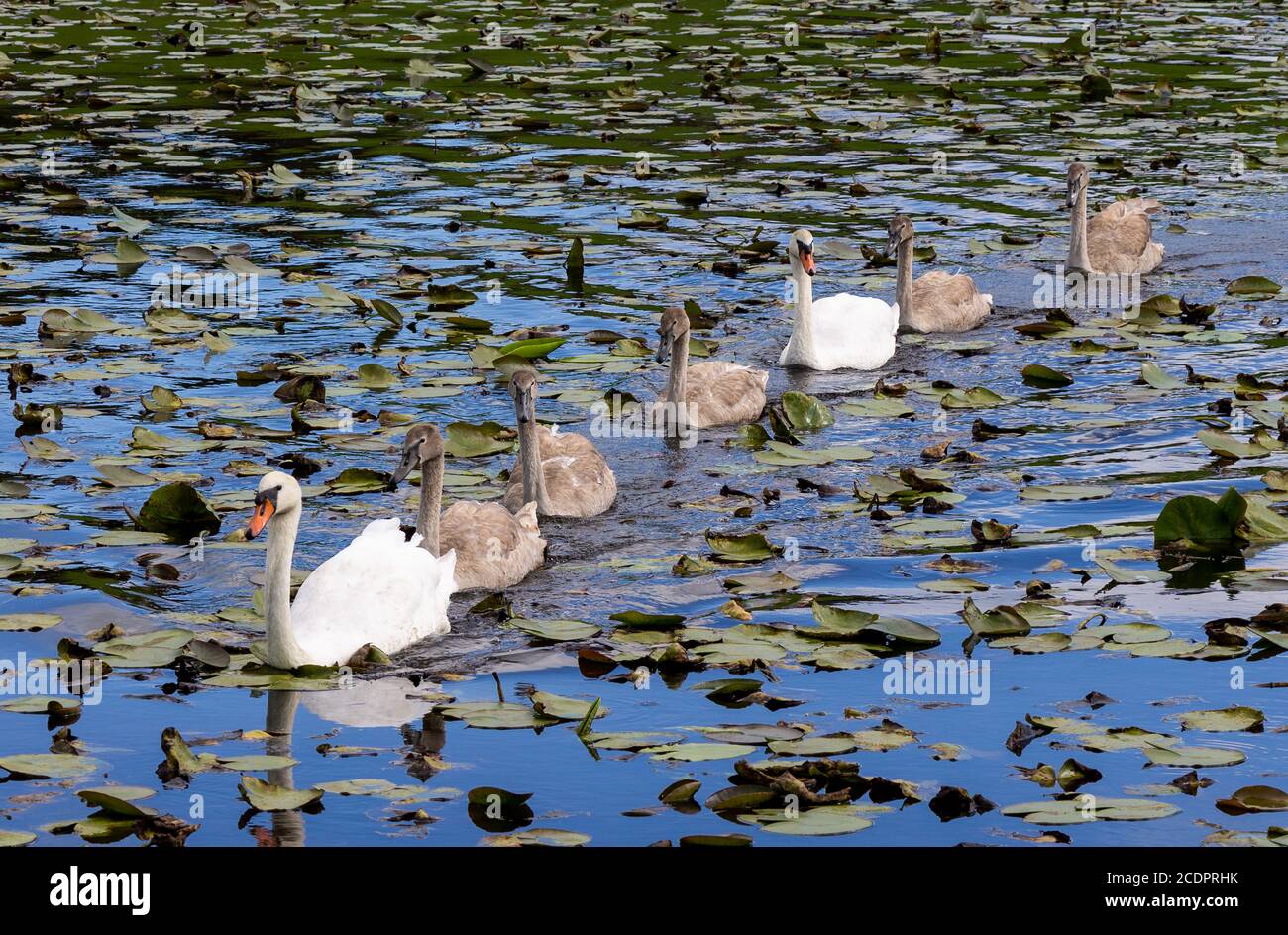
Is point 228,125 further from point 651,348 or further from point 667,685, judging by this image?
point 667,685

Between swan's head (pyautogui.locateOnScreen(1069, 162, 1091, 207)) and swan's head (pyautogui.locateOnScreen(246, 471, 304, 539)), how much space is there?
10.9 meters

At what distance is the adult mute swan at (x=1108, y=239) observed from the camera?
60.5ft

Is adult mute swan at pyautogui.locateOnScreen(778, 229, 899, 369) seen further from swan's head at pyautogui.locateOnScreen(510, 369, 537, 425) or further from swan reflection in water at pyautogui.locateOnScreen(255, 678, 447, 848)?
swan reflection in water at pyautogui.locateOnScreen(255, 678, 447, 848)

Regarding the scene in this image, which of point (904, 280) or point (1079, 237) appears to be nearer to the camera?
point (904, 280)

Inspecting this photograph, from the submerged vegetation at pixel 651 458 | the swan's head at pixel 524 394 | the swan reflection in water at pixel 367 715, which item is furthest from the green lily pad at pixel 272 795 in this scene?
the swan's head at pixel 524 394

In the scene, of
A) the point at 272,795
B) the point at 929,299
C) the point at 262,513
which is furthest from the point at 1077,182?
the point at 272,795

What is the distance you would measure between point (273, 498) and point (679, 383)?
17.3ft

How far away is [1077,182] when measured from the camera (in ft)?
60.5

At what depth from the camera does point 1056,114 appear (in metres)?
25.1

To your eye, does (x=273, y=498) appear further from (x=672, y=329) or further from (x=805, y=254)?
(x=805, y=254)

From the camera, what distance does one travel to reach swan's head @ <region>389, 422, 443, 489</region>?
11.1 meters

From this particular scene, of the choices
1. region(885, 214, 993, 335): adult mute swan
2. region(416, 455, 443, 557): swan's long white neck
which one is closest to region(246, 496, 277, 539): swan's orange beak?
region(416, 455, 443, 557): swan's long white neck

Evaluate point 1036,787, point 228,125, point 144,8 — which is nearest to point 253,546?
point 1036,787
